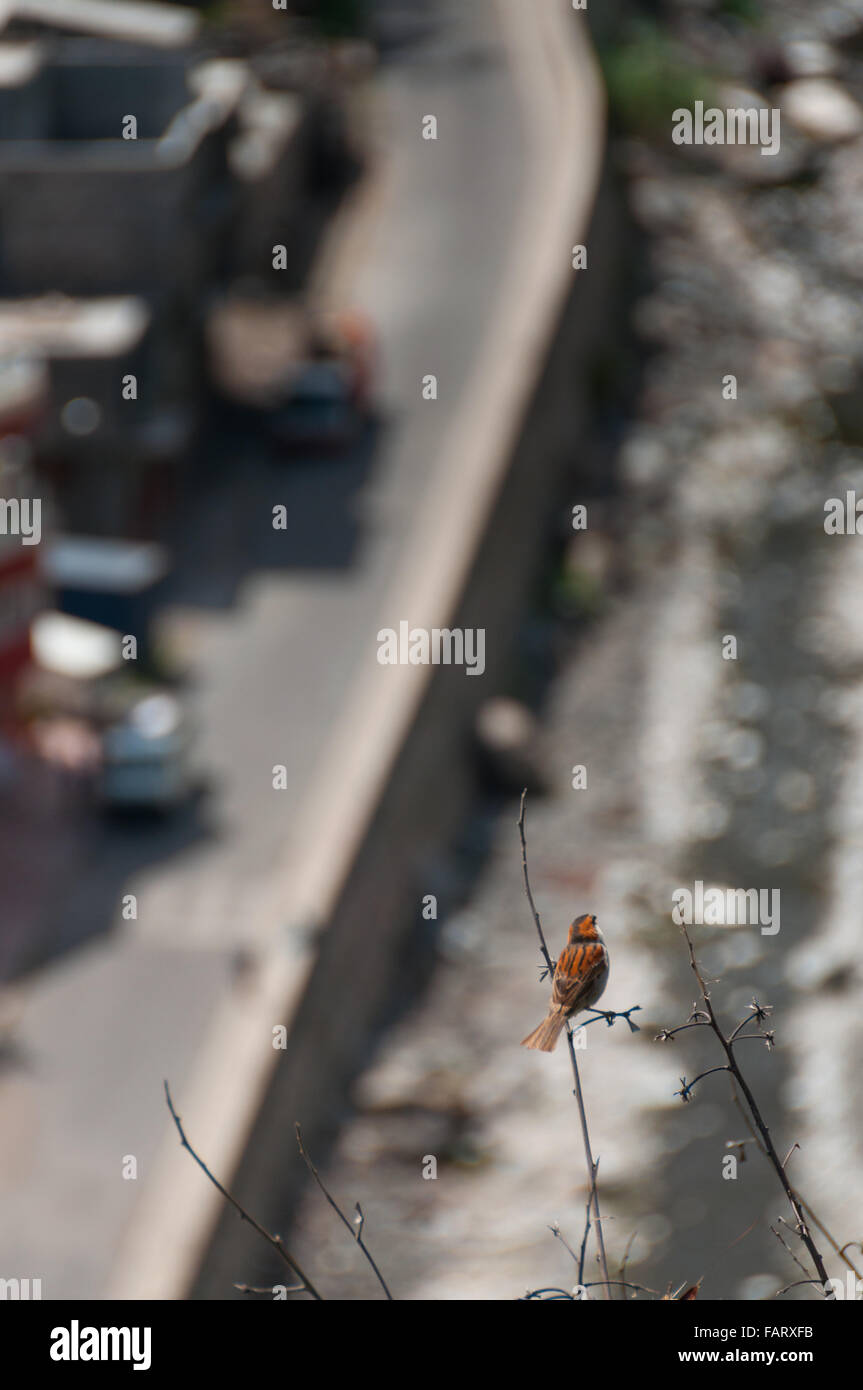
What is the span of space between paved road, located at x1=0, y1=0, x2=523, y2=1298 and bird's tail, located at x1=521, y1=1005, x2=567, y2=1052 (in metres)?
18.8

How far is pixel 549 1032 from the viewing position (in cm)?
546

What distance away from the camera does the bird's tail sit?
5.37 meters

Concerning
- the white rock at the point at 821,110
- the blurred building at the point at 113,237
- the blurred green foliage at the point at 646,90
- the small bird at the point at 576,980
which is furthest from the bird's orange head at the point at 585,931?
the white rock at the point at 821,110

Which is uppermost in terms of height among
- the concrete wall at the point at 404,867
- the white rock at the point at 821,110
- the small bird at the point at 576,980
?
the white rock at the point at 821,110

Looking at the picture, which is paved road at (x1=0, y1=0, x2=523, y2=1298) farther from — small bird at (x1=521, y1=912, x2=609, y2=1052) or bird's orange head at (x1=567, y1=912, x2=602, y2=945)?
small bird at (x1=521, y1=912, x2=609, y2=1052)

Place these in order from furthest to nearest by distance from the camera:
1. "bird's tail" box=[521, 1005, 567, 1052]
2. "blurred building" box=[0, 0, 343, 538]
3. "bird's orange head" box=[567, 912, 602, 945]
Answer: "blurred building" box=[0, 0, 343, 538], "bird's orange head" box=[567, 912, 602, 945], "bird's tail" box=[521, 1005, 567, 1052]

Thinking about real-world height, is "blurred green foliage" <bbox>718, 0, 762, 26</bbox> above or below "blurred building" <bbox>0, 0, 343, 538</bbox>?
above

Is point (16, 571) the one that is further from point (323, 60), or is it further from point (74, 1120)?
point (323, 60)

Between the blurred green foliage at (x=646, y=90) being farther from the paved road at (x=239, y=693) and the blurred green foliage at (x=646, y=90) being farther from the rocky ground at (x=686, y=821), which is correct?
the paved road at (x=239, y=693)

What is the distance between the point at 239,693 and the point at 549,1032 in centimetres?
3271

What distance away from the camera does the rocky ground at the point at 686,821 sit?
94.1ft

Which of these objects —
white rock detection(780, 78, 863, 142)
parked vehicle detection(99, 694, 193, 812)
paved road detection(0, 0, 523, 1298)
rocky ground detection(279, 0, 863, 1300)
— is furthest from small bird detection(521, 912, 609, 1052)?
white rock detection(780, 78, 863, 142)

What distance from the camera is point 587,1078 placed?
103 ft

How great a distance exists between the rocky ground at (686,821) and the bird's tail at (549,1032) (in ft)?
16.8
